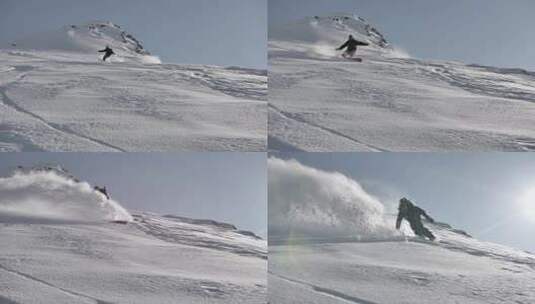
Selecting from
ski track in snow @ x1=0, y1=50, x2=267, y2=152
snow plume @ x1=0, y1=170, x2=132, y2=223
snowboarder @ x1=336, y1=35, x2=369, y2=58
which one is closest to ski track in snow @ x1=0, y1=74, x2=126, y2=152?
ski track in snow @ x1=0, y1=50, x2=267, y2=152

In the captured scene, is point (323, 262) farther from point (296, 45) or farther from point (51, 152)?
point (51, 152)

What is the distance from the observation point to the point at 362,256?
2.24 m

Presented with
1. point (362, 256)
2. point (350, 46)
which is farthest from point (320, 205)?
point (350, 46)

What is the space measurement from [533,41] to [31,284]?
2.11 metres

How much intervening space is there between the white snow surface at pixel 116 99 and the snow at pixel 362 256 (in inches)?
10.3

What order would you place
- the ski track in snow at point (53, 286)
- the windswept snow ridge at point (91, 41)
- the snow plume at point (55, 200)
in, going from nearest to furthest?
the ski track in snow at point (53, 286) < the snow plume at point (55, 200) < the windswept snow ridge at point (91, 41)

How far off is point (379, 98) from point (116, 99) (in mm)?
1016

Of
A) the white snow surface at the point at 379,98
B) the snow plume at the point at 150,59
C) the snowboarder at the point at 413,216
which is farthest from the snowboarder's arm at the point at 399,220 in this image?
the snow plume at the point at 150,59

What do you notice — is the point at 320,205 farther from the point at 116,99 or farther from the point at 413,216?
the point at 116,99

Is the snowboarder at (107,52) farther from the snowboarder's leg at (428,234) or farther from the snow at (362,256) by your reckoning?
Result: the snowboarder's leg at (428,234)

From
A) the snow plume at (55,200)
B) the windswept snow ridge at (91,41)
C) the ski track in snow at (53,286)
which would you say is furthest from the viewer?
the windswept snow ridge at (91,41)

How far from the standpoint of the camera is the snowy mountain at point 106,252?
7.09 feet

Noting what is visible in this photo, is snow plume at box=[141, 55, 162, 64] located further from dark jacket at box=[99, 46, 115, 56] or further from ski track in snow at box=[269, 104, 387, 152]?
ski track in snow at box=[269, 104, 387, 152]

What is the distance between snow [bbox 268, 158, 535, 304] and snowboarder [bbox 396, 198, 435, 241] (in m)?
0.02
